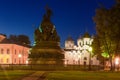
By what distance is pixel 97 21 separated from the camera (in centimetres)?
6825

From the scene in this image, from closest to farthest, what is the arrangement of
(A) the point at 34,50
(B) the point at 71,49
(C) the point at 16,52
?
(A) the point at 34,50, (C) the point at 16,52, (B) the point at 71,49

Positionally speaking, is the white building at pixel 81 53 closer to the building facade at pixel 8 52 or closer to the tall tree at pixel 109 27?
the building facade at pixel 8 52

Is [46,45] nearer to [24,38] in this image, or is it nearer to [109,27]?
[109,27]

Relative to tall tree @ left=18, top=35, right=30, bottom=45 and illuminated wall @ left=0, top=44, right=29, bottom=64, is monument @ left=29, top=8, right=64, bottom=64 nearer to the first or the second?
illuminated wall @ left=0, top=44, right=29, bottom=64

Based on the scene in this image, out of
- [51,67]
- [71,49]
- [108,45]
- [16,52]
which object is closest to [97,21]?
[108,45]

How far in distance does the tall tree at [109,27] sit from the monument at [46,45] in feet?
36.0

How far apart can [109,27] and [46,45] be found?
44.3ft

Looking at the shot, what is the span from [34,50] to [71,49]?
118m

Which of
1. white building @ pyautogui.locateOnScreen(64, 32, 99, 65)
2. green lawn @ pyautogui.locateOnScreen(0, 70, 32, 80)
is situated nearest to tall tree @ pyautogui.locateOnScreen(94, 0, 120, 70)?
green lawn @ pyautogui.locateOnScreen(0, 70, 32, 80)

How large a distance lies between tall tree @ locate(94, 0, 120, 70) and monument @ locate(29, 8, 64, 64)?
432 inches

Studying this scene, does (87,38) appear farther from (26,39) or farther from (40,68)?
(40,68)

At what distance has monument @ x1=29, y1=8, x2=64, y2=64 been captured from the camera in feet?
180

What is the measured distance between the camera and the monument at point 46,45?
54875 millimetres

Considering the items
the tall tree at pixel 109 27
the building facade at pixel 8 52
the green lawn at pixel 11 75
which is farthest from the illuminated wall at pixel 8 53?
the green lawn at pixel 11 75
